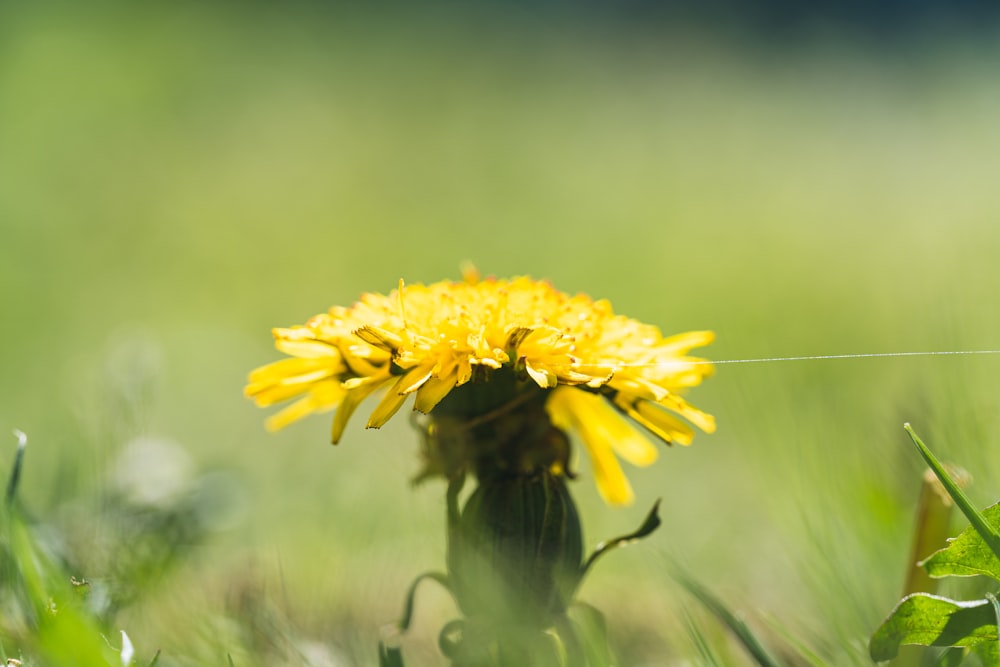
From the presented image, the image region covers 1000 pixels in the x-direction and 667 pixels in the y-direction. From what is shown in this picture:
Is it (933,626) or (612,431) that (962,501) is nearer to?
(933,626)

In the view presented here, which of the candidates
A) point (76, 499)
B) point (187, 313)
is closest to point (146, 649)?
point (76, 499)

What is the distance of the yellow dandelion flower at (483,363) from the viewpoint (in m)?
0.60

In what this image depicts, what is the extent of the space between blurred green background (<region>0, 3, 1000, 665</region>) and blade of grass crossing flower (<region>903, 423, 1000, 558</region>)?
0.14 metres

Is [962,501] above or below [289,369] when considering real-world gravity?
below

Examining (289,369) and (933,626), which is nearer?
(933,626)

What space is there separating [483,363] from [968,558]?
28cm

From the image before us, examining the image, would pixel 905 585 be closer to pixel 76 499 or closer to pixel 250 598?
pixel 250 598

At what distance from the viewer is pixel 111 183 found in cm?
262

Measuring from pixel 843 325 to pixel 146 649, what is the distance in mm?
1559

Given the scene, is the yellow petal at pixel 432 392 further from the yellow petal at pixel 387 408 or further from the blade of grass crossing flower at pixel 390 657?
the blade of grass crossing flower at pixel 390 657

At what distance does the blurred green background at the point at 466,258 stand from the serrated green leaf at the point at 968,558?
105mm

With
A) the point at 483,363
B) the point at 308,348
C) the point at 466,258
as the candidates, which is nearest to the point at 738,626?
the point at 483,363

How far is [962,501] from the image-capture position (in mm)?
475

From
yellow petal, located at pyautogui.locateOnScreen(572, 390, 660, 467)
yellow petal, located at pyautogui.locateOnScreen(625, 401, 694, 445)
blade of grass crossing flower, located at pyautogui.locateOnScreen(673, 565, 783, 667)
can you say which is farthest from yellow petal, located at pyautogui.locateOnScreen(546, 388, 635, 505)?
blade of grass crossing flower, located at pyautogui.locateOnScreen(673, 565, 783, 667)
